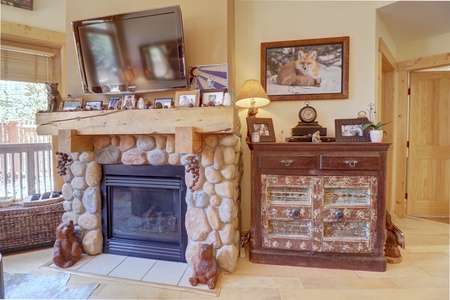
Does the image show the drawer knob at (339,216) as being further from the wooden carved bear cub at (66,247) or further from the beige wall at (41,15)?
the beige wall at (41,15)

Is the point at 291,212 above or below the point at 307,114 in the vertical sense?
below

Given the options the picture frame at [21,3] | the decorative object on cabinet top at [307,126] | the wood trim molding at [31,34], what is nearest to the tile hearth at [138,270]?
the decorative object on cabinet top at [307,126]

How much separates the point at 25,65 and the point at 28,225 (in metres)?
1.80

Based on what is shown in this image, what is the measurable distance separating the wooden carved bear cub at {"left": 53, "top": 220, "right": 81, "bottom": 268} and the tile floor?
108 mm

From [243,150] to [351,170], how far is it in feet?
3.38

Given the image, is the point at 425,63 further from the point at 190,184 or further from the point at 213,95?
the point at 190,184

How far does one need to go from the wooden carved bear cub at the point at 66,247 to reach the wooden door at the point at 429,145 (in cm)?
396

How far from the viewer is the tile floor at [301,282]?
160 cm

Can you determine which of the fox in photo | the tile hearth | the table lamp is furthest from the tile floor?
the fox in photo

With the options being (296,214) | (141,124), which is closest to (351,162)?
(296,214)

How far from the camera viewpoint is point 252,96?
211 cm

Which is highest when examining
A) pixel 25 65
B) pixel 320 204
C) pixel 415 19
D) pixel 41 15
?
pixel 41 15

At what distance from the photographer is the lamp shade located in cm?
211

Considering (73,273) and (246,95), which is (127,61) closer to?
(246,95)
